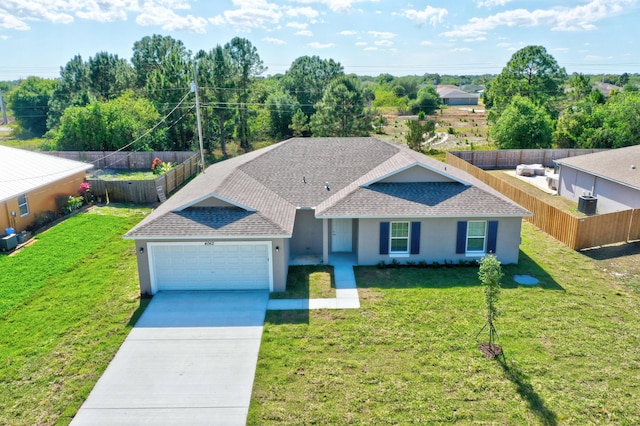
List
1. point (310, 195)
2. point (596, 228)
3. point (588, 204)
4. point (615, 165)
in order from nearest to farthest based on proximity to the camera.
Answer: point (310, 195), point (596, 228), point (588, 204), point (615, 165)

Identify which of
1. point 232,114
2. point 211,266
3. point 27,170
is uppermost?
point 232,114

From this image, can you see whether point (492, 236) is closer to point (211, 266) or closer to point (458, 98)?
point (211, 266)

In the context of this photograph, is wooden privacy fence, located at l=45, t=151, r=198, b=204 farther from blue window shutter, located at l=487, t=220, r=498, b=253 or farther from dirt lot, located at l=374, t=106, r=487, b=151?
dirt lot, located at l=374, t=106, r=487, b=151

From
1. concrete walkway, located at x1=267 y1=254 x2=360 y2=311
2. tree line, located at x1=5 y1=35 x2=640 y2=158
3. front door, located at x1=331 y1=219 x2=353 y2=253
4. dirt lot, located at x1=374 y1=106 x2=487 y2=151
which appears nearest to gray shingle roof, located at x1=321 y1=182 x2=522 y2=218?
front door, located at x1=331 y1=219 x2=353 y2=253

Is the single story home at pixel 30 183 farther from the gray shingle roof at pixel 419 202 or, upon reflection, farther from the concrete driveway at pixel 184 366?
the gray shingle roof at pixel 419 202

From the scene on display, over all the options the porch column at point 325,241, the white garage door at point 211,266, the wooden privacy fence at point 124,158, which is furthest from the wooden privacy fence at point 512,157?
the white garage door at point 211,266

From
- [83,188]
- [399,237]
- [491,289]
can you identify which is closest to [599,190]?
[399,237]
